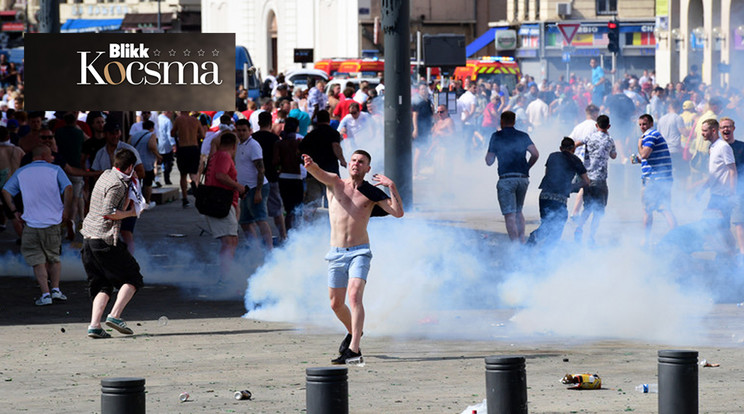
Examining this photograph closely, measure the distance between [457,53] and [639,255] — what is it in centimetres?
1481

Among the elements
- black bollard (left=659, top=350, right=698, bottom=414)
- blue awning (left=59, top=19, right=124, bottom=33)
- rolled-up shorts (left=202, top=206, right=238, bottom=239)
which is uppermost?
blue awning (left=59, top=19, right=124, bottom=33)

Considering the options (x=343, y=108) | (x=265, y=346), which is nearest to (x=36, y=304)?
(x=265, y=346)

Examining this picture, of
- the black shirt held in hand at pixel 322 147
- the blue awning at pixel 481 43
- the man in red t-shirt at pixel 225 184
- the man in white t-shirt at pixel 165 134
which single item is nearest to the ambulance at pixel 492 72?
the blue awning at pixel 481 43

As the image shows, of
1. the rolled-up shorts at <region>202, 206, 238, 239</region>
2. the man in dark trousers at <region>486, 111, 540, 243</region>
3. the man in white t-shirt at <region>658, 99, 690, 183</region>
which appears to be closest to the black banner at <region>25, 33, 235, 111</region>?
the rolled-up shorts at <region>202, 206, 238, 239</region>

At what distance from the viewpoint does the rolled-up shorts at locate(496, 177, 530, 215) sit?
1425cm

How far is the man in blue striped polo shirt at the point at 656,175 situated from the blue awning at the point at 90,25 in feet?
221

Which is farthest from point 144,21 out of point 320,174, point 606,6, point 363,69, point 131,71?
point 320,174

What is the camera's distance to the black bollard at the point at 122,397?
19.4ft

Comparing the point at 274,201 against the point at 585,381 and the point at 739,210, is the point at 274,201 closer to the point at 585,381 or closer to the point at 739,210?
the point at 739,210

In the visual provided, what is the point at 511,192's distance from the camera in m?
14.3

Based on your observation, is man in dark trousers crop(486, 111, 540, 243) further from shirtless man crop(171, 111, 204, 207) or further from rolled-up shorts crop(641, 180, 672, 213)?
shirtless man crop(171, 111, 204, 207)

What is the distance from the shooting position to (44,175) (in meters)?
11.8

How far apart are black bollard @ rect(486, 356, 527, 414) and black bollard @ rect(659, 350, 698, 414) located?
687 mm

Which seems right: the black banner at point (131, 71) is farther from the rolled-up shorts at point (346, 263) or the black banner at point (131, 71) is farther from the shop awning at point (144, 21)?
the shop awning at point (144, 21)
